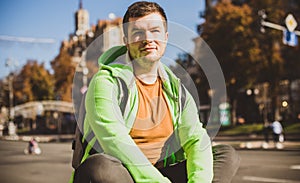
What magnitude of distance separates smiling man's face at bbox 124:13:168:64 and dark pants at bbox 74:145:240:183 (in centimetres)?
34

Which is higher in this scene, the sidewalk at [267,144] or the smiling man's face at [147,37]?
the smiling man's face at [147,37]

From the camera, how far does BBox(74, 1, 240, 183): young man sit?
124cm

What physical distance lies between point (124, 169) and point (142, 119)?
20 centimetres

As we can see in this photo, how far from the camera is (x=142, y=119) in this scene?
1.36 metres

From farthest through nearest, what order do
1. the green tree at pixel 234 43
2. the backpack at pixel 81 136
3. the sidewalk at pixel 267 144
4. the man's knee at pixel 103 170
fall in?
the green tree at pixel 234 43 < the sidewalk at pixel 267 144 < the backpack at pixel 81 136 < the man's knee at pixel 103 170

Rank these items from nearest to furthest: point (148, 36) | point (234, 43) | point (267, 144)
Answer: point (148, 36), point (267, 144), point (234, 43)

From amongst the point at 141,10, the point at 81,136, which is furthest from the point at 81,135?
the point at 141,10

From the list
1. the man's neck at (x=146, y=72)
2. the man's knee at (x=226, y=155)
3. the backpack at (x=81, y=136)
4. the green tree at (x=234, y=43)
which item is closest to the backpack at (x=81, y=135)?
the backpack at (x=81, y=136)

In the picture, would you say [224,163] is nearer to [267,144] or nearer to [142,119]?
[142,119]

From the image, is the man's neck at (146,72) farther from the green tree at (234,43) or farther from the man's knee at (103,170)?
the green tree at (234,43)

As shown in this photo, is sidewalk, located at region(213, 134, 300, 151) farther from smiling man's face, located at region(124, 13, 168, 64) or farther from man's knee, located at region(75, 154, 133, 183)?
man's knee, located at region(75, 154, 133, 183)

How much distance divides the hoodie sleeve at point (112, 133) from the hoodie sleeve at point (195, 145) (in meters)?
0.12

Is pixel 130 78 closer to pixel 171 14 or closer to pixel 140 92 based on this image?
pixel 140 92

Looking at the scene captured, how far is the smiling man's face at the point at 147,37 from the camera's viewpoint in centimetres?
133
